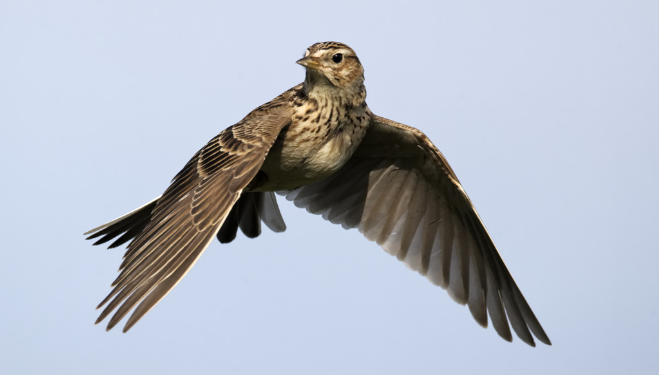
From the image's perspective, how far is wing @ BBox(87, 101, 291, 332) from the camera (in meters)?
6.79

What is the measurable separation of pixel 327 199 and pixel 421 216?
3.69 feet

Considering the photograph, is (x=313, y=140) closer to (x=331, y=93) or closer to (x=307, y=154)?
(x=307, y=154)

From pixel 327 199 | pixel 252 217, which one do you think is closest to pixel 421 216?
pixel 327 199

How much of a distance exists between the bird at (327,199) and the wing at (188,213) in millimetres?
12

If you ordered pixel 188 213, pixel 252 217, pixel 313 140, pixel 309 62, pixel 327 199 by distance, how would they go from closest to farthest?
1. pixel 188 213
2. pixel 309 62
3. pixel 313 140
4. pixel 252 217
5. pixel 327 199

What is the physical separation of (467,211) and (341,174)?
5.22ft

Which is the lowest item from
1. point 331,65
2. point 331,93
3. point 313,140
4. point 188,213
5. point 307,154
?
point 188,213

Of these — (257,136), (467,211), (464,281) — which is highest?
(257,136)

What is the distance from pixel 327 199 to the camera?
1118 cm

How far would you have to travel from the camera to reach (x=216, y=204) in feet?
25.1

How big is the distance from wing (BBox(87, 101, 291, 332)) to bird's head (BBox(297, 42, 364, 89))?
17.6 inches

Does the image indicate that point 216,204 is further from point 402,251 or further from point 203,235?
point 402,251

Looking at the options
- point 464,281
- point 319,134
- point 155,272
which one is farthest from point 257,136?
point 464,281

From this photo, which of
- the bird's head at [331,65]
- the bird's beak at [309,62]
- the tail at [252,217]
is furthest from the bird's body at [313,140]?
the tail at [252,217]
